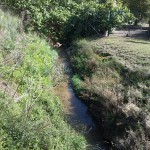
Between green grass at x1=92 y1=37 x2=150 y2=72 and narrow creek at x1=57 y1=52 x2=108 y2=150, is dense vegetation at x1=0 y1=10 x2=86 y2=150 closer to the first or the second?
narrow creek at x1=57 y1=52 x2=108 y2=150

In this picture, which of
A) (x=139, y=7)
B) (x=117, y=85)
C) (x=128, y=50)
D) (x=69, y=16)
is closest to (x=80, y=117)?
(x=117, y=85)

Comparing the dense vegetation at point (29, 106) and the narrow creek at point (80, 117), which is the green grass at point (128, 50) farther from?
the dense vegetation at point (29, 106)

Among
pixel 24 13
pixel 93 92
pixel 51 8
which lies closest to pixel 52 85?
pixel 93 92

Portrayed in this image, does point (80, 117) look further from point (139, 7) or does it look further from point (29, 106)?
point (139, 7)

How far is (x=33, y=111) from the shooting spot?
1170 cm

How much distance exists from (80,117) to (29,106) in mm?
4186

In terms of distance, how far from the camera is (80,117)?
1481 cm

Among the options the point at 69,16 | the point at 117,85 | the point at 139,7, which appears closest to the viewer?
the point at 117,85

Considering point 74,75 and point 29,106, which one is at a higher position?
point 29,106

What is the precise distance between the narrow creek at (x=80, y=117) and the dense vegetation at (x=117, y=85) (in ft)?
1.00

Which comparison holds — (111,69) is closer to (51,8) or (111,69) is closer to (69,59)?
(69,59)

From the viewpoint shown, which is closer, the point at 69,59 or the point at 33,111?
the point at 33,111

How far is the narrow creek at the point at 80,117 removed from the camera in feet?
42.6

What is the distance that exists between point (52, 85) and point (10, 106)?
17.9ft
